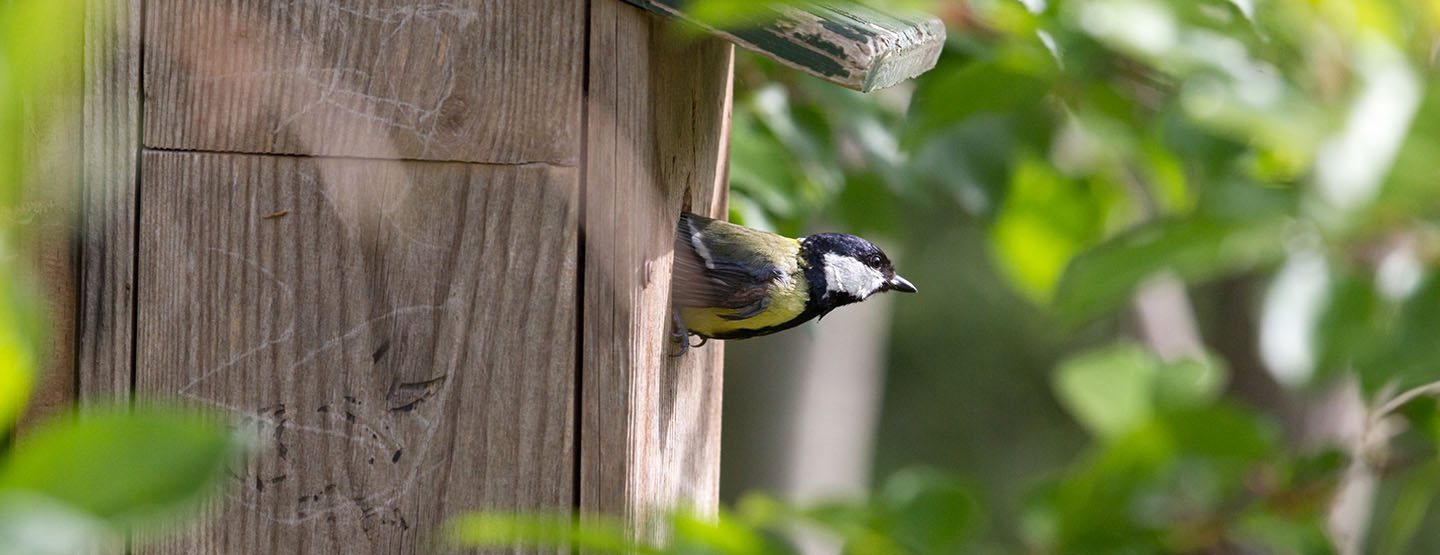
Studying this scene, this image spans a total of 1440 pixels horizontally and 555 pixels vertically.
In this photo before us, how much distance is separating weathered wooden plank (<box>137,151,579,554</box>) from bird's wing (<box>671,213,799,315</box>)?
312mm

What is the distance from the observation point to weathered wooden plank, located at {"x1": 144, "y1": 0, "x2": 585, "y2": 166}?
1.53 meters

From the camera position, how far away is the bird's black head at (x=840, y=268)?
219 centimetres

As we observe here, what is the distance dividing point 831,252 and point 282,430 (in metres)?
0.95

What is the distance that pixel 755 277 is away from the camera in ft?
6.52

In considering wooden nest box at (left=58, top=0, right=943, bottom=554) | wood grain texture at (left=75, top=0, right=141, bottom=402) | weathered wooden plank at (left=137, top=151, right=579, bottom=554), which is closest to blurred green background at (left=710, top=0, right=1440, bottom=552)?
wooden nest box at (left=58, top=0, right=943, bottom=554)

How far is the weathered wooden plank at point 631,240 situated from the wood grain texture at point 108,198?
489 mm

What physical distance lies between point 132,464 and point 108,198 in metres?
1.17

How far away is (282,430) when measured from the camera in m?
1.57

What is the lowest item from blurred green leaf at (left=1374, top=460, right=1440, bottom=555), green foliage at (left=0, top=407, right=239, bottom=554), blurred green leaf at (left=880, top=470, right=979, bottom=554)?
blurred green leaf at (left=880, top=470, right=979, bottom=554)

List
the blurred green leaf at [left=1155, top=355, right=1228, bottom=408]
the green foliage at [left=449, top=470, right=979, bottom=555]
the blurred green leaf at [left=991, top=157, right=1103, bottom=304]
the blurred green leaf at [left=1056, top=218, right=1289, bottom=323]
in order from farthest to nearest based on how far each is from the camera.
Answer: the blurred green leaf at [left=991, top=157, right=1103, bottom=304] < the blurred green leaf at [left=1155, top=355, right=1228, bottom=408] < the green foliage at [left=449, top=470, right=979, bottom=555] < the blurred green leaf at [left=1056, top=218, right=1289, bottom=323]

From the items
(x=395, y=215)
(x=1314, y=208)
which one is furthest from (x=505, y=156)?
(x=1314, y=208)

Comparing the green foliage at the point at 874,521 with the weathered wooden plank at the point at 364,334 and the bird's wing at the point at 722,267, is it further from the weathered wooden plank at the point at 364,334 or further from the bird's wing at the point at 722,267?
the bird's wing at the point at 722,267

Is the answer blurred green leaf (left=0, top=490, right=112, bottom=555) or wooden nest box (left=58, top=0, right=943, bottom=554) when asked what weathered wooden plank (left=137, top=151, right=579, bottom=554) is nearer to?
wooden nest box (left=58, top=0, right=943, bottom=554)

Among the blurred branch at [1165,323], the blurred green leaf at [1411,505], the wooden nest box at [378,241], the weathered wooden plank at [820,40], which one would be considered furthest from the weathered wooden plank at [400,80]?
the blurred branch at [1165,323]
